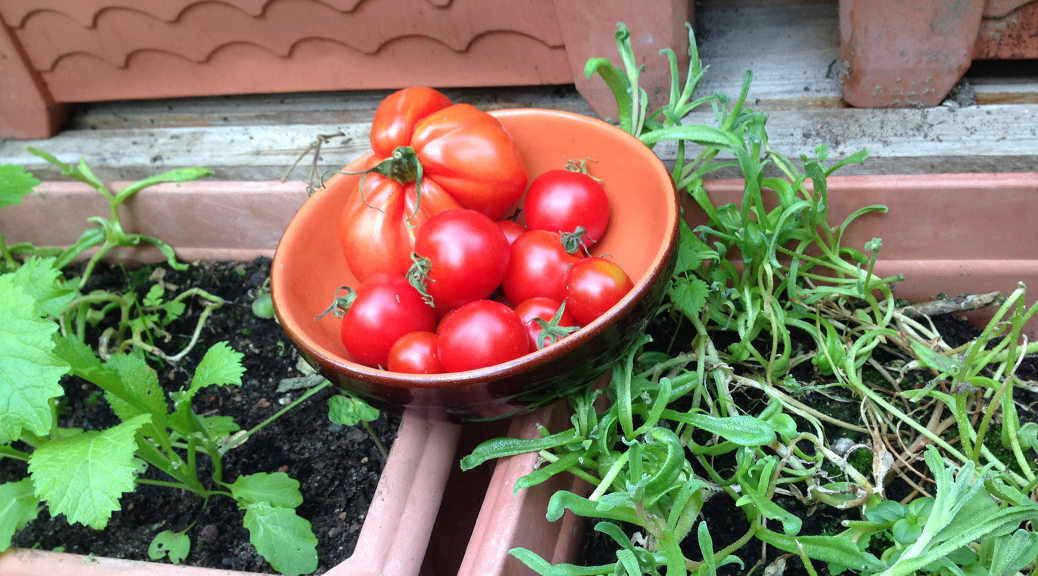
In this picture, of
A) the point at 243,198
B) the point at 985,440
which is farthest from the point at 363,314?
the point at 985,440

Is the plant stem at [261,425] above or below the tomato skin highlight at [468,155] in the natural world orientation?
below

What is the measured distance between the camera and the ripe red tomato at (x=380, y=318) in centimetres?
82

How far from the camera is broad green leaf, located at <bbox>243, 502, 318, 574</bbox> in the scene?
85 cm

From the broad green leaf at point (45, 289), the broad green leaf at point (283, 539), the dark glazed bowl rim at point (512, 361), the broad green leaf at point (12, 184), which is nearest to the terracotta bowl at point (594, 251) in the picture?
the dark glazed bowl rim at point (512, 361)

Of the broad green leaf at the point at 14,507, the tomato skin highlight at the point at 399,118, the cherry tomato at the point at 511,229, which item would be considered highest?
the tomato skin highlight at the point at 399,118

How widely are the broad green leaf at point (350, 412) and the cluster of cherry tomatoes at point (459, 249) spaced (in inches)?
4.7

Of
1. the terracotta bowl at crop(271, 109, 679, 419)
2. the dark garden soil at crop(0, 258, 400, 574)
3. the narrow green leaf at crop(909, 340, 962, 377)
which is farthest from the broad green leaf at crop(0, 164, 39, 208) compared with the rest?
the narrow green leaf at crop(909, 340, 962, 377)

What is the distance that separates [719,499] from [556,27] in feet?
2.56

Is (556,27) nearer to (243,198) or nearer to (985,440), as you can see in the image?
(243,198)

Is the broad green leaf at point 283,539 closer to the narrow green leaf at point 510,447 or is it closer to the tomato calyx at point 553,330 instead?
the narrow green leaf at point 510,447

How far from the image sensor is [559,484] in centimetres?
84

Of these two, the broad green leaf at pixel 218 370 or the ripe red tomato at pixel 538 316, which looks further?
the broad green leaf at pixel 218 370

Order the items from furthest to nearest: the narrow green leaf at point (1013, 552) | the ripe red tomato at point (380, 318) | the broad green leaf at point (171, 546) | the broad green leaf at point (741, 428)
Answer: the broad green leaf at point (171, 546)
the ripe red tomato at point (380, 318)
the broad green leaf at point (741, 428)
the narrow green leaf at point (1013, 552)

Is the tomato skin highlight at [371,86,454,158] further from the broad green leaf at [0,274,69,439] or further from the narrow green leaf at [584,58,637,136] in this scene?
the broad green leaf at [0,274,69,439]
